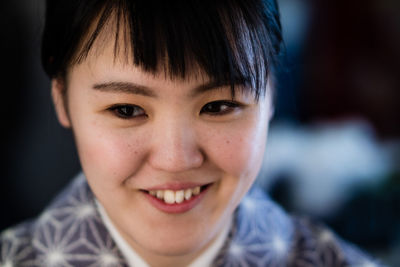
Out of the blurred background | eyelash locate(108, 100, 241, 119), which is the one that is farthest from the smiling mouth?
the blurred background

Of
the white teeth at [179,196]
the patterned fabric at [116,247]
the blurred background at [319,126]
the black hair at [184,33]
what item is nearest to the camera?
the black hair at [184,33]

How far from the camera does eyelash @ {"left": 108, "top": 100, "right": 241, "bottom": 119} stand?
65 centimetres

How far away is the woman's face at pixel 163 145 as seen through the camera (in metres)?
0.61

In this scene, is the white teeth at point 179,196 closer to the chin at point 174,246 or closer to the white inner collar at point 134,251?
the chin at point 174,246

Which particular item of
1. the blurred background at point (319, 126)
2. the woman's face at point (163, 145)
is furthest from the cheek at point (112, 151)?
the blurred background at point (319, 126)

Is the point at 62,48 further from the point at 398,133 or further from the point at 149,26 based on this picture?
the point at 398,133

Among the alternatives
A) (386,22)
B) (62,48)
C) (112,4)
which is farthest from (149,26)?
(386,22)

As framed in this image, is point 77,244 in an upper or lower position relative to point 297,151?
upper

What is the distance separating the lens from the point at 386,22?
6.49 feet

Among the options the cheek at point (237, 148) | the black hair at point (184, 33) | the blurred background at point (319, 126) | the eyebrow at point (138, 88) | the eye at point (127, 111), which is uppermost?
the black hair at point (184, 33)

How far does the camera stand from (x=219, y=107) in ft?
2.20

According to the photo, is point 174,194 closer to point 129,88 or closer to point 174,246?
point 174,246

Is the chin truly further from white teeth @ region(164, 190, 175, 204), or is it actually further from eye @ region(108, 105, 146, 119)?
eye @ region(108, 105, 146, 119)

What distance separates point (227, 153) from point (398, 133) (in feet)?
5.66
